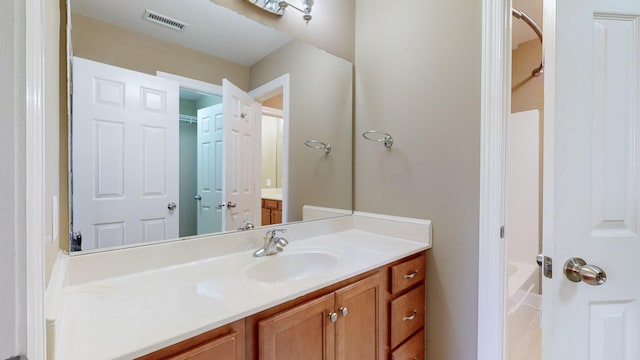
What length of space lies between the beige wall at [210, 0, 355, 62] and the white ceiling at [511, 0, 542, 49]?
4.06 ft

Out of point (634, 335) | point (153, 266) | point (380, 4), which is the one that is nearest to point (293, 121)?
point (380, 4)

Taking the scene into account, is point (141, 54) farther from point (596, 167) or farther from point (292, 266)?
point (596, 167)

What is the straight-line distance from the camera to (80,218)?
3.15ft

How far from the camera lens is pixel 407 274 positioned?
4.50 ft

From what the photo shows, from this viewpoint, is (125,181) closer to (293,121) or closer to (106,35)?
(106,35)

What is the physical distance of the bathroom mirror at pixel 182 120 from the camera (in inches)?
38.7

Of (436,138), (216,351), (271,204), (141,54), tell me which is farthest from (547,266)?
(141,54)

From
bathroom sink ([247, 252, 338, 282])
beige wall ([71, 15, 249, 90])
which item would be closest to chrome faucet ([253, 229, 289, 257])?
bathroom sink ([247, 252, 338, 282])

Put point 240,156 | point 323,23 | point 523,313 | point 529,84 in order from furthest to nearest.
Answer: point 529,84 < point 523,313 < point 323,23 < point 240,156

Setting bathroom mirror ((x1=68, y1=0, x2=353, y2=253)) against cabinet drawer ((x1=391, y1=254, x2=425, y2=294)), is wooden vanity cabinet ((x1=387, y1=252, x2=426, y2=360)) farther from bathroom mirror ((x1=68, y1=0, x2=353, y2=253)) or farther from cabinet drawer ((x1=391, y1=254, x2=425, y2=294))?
bathroom mirror ((x1=68, y1=0, x2=353, y2=253))

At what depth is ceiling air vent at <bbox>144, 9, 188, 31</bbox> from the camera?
1.10 meters

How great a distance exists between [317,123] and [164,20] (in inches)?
36.5

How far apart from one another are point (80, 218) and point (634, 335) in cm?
174

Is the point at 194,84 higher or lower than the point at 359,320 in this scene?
higher
